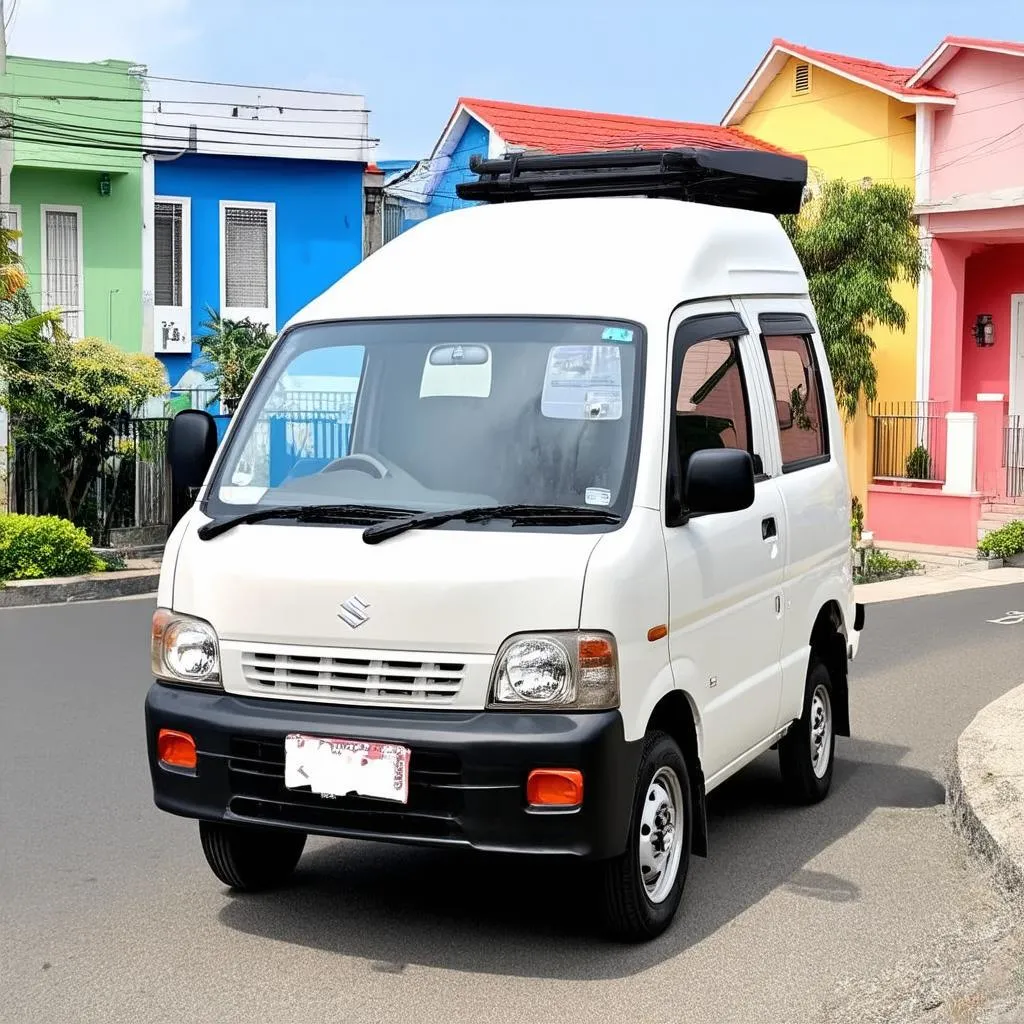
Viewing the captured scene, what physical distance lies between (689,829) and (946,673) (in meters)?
6.47

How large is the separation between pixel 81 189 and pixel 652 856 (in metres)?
22.9

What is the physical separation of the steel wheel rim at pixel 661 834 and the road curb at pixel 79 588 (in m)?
11.8

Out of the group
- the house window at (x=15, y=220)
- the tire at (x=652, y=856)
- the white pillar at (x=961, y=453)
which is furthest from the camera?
the house window at (x=15, y=220)

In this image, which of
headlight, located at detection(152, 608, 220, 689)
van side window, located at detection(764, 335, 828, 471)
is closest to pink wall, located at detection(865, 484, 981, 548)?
van side window, located at detection(764, 335, 828, 471)

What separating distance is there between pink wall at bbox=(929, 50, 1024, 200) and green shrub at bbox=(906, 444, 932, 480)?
13.3ft

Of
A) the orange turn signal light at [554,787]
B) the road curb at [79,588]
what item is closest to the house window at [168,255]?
the road curb at [79,588]

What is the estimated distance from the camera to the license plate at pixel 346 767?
201 inches

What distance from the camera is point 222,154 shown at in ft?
90.0

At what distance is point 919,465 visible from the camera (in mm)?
24172

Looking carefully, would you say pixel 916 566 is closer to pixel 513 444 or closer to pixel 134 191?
pixel 134 191

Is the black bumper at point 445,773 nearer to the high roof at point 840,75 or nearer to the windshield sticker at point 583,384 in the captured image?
the windshield sticker at point 583,384

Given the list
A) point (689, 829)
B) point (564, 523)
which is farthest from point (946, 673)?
point (564, 523)

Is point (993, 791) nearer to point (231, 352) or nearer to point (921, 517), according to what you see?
point (921, 517)

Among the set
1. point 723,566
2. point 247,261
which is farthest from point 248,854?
point 247,261
